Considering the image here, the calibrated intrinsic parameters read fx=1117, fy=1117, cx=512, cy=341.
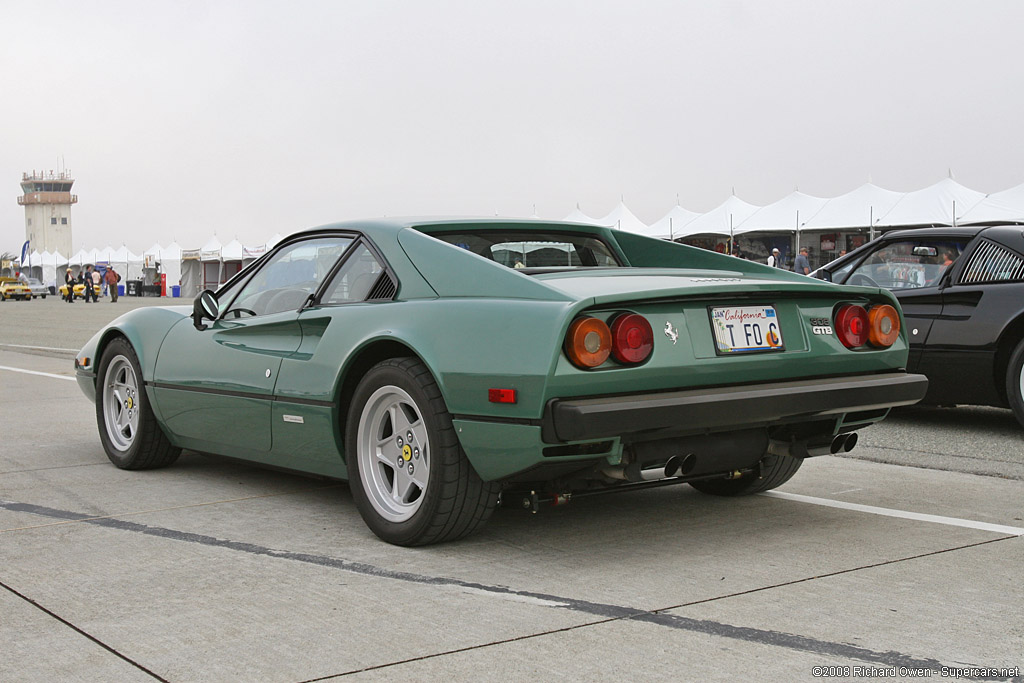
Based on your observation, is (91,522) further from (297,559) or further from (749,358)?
(749,358)

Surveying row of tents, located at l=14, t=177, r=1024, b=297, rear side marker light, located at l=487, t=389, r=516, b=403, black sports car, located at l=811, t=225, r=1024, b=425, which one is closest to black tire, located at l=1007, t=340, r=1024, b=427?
black sports car, located at l=811, t=225, r=1024, b=425

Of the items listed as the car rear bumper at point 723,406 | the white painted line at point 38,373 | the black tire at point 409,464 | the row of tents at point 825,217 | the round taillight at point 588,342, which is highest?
the row of tents at point 825,217

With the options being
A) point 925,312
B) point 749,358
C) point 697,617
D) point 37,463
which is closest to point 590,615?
point 697,617

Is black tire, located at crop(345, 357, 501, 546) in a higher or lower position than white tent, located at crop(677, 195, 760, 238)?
lower

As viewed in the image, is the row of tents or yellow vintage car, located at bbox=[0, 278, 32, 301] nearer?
the row of tents

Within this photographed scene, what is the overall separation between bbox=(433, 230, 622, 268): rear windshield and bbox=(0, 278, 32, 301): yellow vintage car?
5728 centimetres

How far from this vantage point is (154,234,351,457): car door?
4832 millimetres

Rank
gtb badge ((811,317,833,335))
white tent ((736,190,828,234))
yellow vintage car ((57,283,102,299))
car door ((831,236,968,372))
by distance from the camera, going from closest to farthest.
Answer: gtb badge ((811,317,833,335))
car door ((831,236,968,372))
white tent ((736,190,828,234))
yellow vintage car ((57,283,102,299))

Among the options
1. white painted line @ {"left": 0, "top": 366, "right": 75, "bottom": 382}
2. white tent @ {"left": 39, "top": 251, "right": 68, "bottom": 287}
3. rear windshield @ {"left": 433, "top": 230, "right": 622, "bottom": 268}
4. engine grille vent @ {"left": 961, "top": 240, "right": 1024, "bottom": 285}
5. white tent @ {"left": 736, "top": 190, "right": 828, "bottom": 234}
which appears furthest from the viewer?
white tent @ {"left": 39, "top": 251, "right": 68, "bottom": 287}

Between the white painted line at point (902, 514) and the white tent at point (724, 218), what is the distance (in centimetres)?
2936

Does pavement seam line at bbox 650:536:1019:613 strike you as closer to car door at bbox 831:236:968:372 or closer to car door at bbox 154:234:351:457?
car door at bbox 154:234:351:457

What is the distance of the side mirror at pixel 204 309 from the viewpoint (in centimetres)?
537

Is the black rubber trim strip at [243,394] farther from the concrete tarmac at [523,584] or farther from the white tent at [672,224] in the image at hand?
the white tent at [672,224]

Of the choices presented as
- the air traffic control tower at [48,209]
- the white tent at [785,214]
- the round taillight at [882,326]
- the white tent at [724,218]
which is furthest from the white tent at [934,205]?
the air traffic control tower at [48,209]
